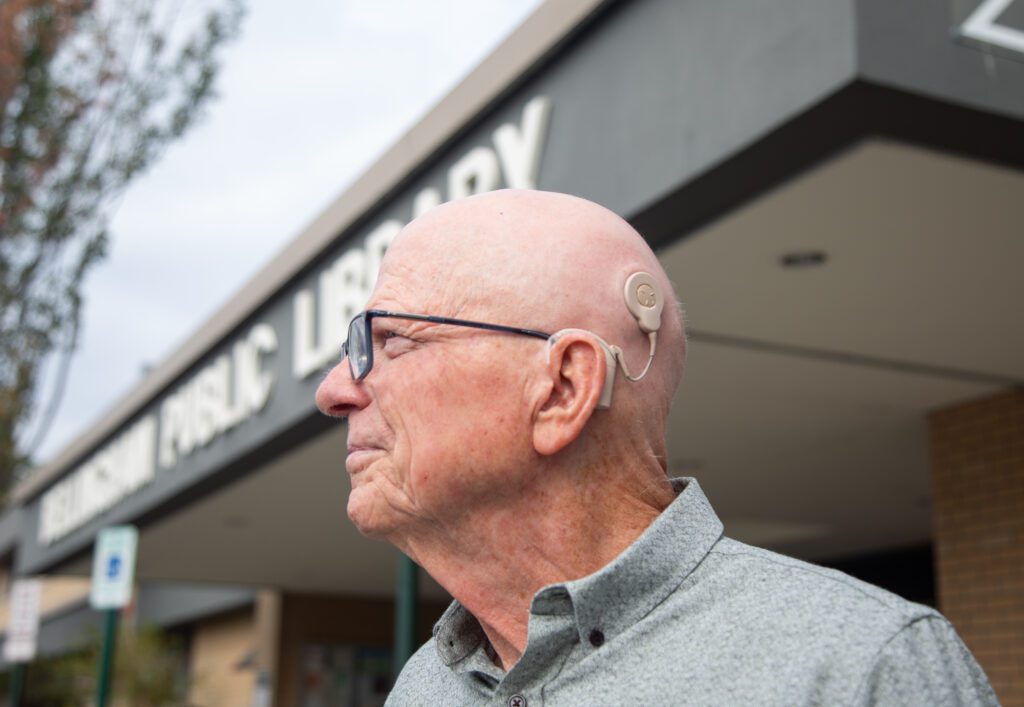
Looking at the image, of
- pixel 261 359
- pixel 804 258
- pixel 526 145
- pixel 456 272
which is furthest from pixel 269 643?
pixel 456 272

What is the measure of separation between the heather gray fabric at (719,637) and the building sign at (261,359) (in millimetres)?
2522

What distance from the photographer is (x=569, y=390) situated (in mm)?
1454

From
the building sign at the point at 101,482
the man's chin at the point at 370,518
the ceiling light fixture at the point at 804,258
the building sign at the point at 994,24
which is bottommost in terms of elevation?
the man's chin at the point at 370,518

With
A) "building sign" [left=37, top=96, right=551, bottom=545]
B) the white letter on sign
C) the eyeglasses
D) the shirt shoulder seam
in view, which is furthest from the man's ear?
the white letter on sign

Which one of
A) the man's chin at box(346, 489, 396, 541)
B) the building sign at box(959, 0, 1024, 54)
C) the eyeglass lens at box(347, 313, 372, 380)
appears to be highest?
the building sign at box(959, 0, 1024, 54)

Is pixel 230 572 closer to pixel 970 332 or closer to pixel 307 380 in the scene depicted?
pixel 307 380

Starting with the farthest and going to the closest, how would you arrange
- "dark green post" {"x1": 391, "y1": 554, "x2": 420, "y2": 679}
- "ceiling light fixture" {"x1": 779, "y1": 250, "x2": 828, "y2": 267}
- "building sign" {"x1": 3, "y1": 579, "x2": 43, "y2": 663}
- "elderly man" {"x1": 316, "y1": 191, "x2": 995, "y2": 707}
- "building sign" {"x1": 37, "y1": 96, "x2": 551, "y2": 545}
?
1. "building sign" {"x1": 3, "y1": 579, "x2": 43, "y2": 663}
2. "dark green post" {"x1": 391, "y1": 554, "x2": 420, "y2": 679}
3. "building sign" {"x1": 37, "y1": 96, "x2": 551, "y2": 545}
4. "ceiling light fixture" {"x1": 779, "y1": 250, "x2": 828, "y2": 267}
5. "elderly man" {"x1": 316, "y1": 191, "x2": 995, "y2": 707}

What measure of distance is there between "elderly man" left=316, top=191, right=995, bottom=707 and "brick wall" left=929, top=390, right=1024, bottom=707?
6649 mm

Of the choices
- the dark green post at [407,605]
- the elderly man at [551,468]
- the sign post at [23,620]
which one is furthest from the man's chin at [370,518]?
the sign post at [23,620]

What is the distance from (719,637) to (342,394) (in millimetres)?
545

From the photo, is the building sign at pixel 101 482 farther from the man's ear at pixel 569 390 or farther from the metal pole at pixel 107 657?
the man's ear at pixel 569 390

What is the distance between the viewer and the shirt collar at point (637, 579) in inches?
54.8

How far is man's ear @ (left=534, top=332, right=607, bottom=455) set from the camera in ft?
4.70

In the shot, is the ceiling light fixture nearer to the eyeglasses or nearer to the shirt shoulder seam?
the eyeglasses
